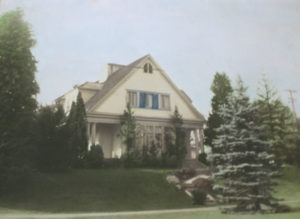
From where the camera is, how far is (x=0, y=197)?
7.48m

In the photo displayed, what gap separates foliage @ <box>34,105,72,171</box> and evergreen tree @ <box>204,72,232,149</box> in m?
5.07

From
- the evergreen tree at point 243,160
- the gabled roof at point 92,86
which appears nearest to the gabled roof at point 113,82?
the gabled roof at point 92,86

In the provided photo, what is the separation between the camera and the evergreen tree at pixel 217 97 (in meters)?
8.65

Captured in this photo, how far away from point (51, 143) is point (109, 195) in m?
2.96

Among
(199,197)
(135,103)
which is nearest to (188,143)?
(135,103)

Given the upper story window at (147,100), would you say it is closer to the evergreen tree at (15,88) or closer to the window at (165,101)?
the window at (165,101)

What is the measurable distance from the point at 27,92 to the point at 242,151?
592cm

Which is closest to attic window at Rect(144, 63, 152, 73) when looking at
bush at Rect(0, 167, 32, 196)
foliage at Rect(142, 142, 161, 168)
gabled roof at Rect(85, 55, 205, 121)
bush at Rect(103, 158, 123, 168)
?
gabled roof at Rect(85, 55, 205, 121)

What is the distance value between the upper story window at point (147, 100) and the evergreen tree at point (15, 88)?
5985 mm

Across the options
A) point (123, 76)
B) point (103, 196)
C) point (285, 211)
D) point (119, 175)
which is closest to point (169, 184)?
point (119, 175)

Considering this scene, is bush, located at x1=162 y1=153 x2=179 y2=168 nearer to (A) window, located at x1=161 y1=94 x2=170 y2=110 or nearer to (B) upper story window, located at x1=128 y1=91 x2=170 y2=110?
(B) upper story window, located at x1=128 y1=91 x2=170 y2=110

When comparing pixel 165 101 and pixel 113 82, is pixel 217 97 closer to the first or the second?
pixel 165 101

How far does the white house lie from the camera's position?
13690 mm

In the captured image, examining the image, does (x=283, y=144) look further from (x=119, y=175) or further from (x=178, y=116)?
(x=178, y=116)
